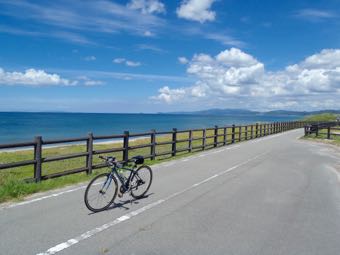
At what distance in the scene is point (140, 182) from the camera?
710 cm

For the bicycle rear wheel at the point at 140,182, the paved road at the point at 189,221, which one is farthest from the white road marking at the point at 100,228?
the bicycle rear wheel at the point at 140,182

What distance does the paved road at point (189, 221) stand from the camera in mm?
4504

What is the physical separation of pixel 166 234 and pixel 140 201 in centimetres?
200

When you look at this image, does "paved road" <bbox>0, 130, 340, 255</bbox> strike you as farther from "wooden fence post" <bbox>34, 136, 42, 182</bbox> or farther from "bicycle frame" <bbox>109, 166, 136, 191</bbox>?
"wooden fence post" <bbox>34, 136, 42, 182</bbox>

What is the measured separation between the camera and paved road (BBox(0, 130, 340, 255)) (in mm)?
4504

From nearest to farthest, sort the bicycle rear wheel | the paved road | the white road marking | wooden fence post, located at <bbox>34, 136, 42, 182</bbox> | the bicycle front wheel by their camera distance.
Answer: the white road marking < the paved road < the bicycle front wheel < the bicycle rear wheel < wooden fence post, located at <bbox>34, 136, 42, 182</bbox>

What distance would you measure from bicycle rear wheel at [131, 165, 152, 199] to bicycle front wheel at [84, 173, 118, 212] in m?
→ 0.65

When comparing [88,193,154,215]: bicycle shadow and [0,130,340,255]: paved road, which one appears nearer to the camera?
[0,130,340,255]: paved road

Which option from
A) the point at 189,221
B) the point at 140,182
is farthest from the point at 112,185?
the point at 189,221

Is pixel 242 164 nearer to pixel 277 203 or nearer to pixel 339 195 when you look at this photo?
pixel 339 195

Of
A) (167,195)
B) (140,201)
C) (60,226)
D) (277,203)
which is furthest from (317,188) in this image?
(60,226)

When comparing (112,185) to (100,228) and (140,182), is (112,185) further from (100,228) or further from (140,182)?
(100,228)

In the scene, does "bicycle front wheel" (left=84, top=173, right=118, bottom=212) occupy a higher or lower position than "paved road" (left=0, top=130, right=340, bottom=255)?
higher

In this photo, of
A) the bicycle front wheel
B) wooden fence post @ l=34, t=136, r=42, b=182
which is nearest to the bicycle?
the bicycle front wheel
